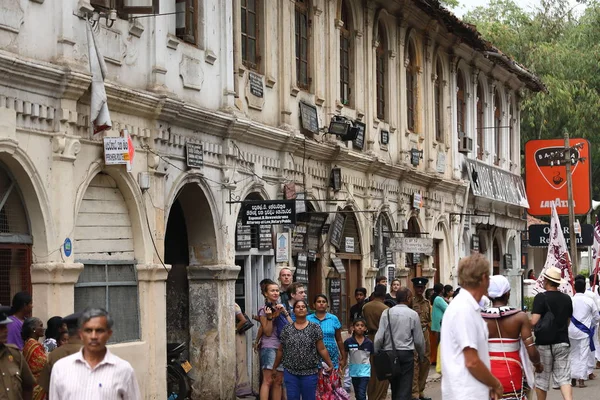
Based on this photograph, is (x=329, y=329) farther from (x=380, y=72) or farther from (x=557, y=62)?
(x=557, y=62)

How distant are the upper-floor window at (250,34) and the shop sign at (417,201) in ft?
Result: 30.3

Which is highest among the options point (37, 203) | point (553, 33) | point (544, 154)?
point (553, 33)

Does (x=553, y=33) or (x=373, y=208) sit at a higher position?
(x=553, y=33)

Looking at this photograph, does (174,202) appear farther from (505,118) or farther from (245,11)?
(505,118)

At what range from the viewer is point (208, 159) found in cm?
1845

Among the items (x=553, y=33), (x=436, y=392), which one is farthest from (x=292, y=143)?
(x=553, y=33)

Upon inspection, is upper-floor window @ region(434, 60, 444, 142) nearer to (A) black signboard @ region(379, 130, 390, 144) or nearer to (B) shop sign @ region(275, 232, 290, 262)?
(A) black signboard @ region(379, 130, 390, 144)

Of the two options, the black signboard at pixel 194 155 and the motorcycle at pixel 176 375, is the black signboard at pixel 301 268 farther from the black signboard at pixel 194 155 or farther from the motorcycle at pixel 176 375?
the motorcycle at pixel 176 375

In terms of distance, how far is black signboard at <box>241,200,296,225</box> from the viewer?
18219 millimetres

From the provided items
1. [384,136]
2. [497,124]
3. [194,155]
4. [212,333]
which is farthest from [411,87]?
[194,155]

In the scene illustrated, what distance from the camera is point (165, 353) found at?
1664cm

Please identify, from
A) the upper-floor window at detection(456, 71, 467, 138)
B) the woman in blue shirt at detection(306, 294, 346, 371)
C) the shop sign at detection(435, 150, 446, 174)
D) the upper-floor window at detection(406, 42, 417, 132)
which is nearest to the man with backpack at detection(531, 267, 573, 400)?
the woman in blue shirt at detection(306, 294, 346, 371)

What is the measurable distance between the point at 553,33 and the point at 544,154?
Answer: 15377 mm

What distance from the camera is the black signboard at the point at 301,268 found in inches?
849
